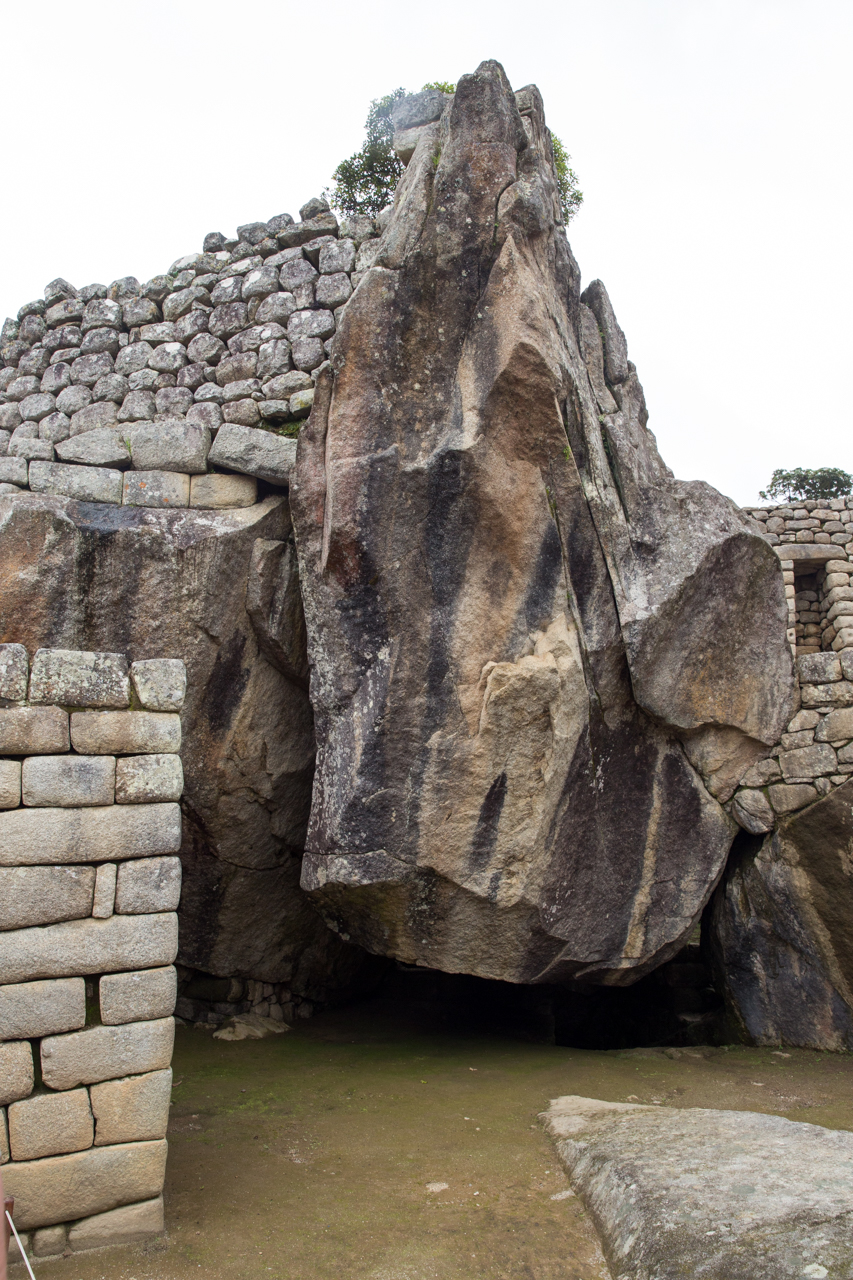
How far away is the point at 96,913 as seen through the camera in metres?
3.93

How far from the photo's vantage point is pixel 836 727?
7121mm

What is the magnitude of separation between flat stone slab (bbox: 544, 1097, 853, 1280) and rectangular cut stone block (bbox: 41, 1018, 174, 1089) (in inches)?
85.4

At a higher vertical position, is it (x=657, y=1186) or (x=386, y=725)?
(x=386, y=725)

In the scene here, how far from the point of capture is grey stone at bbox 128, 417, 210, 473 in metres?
7.18

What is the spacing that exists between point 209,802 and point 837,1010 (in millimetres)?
5205

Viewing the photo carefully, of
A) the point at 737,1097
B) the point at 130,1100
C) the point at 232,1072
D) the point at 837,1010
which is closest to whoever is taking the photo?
the point at 130,1100

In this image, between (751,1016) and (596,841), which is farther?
(751,1016)

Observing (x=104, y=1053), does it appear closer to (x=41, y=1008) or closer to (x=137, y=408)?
(x=41, y=1008)

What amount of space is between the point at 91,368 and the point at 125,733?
5.21 meters

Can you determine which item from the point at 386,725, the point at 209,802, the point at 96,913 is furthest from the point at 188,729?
the point at 96,913

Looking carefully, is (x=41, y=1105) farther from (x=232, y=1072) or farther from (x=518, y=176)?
(x=518, y=176)

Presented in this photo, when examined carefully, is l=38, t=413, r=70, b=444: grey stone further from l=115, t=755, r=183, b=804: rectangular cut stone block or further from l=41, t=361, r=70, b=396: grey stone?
l=115, t=755, r=183, b=804: rectangular cut stone block

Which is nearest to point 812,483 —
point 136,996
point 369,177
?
point 369,177

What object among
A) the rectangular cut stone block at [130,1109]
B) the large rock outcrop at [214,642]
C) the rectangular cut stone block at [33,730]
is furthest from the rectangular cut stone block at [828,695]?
the rectangular cut stone block at [33,730]
